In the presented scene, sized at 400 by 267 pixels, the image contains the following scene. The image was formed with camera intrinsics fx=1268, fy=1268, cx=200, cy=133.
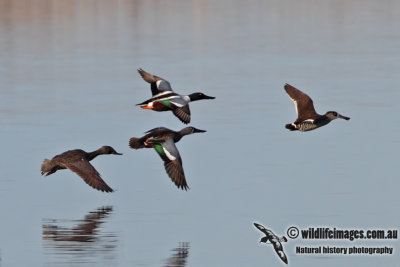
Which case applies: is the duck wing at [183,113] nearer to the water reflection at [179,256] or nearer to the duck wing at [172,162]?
the duck wing at [172,162]

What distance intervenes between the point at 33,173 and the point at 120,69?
9518mm

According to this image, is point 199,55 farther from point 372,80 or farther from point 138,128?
point 138,128

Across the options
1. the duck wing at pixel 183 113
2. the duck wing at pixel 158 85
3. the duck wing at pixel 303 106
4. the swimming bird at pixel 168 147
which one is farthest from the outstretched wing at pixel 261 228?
the duck wing at pixel 158 85

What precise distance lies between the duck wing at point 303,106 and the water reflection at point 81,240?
362 cm

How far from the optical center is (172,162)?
48.9 feet

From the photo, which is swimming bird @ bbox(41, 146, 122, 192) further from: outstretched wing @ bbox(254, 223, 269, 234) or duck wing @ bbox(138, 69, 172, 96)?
duck wing @ bbox(138, 69, 172, 96)

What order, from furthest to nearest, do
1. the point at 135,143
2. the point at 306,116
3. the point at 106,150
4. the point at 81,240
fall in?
the point at 306,116, the point at 106,150, the point at 135,143, the point at 81,240

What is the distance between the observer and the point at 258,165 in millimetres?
16516

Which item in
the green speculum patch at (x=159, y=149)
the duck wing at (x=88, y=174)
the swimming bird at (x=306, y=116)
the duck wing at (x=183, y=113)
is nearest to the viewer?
the duck wing at (x=88, y=174)

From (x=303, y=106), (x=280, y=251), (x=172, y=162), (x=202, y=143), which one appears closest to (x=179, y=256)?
(x=280, y=251)

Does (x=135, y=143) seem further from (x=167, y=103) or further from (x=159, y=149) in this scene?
(x=167, y=103)

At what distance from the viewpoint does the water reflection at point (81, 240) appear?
12.9 m

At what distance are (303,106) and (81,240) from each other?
4.87 m

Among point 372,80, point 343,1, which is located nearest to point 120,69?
point 372,80
